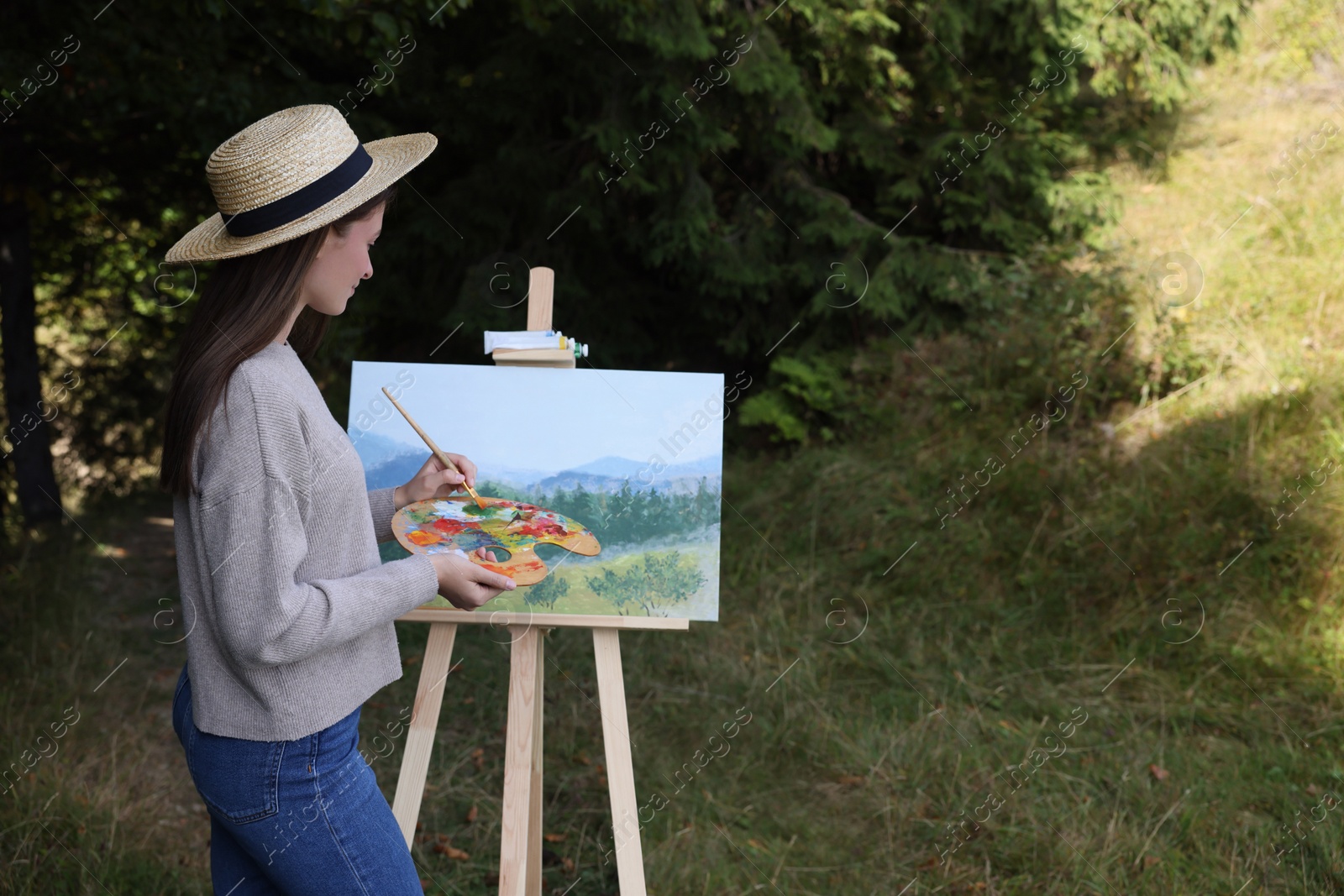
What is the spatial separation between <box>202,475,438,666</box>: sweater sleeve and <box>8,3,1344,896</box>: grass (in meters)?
2.04

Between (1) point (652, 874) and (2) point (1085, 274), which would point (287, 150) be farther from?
(2) point (1085, 274)

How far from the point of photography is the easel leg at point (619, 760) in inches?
94.3

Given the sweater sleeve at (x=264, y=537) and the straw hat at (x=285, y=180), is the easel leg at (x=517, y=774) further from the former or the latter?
the straw hat at (x=285, y=180)

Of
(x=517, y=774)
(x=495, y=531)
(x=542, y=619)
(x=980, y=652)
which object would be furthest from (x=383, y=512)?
(x=980, y=652)

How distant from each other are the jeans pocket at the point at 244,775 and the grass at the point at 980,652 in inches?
72.1

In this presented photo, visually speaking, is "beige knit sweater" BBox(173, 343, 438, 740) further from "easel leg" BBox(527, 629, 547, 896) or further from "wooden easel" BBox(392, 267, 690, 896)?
"easel leg" BBox(527, 629, 547, 896)

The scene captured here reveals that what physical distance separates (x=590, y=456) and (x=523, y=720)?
0.66 meters

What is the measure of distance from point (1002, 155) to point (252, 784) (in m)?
5.17

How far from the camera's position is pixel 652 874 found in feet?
10.4

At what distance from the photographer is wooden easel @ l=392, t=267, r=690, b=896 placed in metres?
2.36

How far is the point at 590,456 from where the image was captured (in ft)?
8.38

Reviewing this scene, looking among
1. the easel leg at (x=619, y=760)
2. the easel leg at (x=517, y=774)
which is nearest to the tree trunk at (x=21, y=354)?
the easel leg at (x=517, y=774)

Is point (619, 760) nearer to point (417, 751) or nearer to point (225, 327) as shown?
point (417, 751)

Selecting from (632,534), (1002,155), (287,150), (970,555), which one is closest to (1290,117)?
(1002,155)
